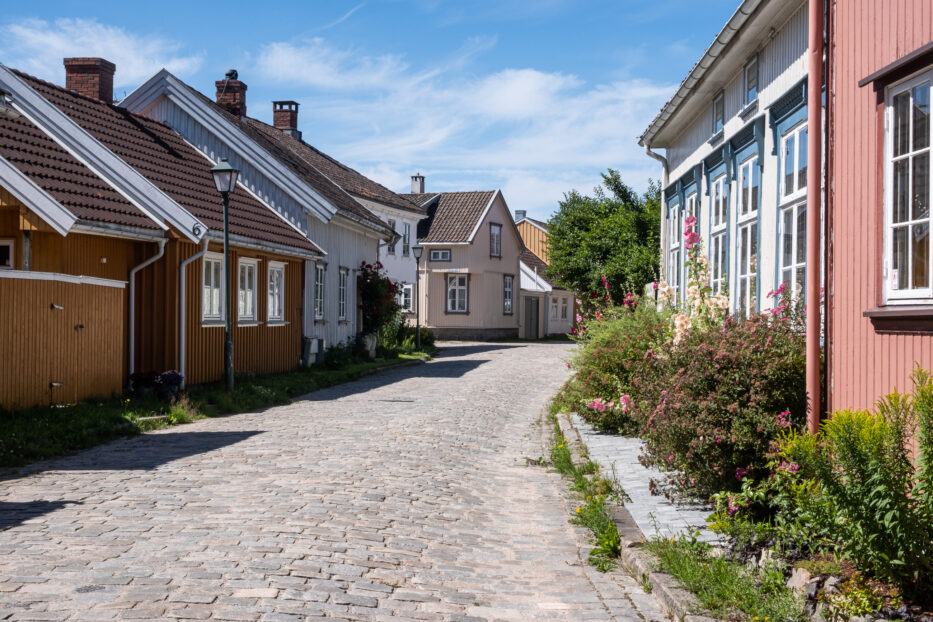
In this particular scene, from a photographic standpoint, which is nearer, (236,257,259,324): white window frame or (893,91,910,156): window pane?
(893,91,910,156): window pane

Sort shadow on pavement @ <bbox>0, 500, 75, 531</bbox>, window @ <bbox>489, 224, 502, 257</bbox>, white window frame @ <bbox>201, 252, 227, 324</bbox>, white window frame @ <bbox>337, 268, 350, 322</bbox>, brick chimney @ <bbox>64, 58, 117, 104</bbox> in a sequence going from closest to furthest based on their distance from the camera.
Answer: shadow on pavement @ <bbox>0, 500, 75, 531</bbox> < white window frame @ <bbox>201, 252, 227, 324</bbox> < brick chimney @ <bbox>64, 58, 117, 104</bbox> < white window frame @ <bbox>337, 268, 350, 322</bbox> < window @ <bbox>489, 224, 502, 257</bbox>

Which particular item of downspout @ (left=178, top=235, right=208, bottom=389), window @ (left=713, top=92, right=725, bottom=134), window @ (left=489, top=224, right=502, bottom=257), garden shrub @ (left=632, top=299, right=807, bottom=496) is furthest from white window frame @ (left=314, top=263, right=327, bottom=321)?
window @ (left=489, top=224, right=502, bottom=257)

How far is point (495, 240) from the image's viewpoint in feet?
147

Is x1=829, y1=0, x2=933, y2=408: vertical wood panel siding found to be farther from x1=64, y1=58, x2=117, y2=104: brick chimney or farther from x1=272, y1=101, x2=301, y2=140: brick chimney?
x1=272, y1=101, x2=301, y2=140: brick chimney

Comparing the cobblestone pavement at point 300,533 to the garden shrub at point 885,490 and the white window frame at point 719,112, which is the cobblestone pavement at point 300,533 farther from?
the white window frame at point 719,112

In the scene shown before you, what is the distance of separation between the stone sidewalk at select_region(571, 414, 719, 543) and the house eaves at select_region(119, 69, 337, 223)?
12.3 meters

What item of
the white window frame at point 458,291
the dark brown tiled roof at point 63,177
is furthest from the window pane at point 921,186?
the white window frame at point 458,291

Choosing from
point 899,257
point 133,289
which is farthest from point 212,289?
point 899,257

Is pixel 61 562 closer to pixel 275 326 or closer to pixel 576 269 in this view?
pixel 275 326

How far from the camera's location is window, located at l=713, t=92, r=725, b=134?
1313 centimetres

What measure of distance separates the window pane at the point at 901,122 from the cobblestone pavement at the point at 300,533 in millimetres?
3489

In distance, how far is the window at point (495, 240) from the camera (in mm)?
44094

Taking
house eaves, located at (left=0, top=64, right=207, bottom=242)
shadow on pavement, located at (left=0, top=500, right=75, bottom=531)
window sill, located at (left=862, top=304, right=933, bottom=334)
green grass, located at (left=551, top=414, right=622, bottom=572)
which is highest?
house eaves, located at (left=0, top=64, right=207, bottom=242)

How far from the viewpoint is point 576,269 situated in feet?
123
